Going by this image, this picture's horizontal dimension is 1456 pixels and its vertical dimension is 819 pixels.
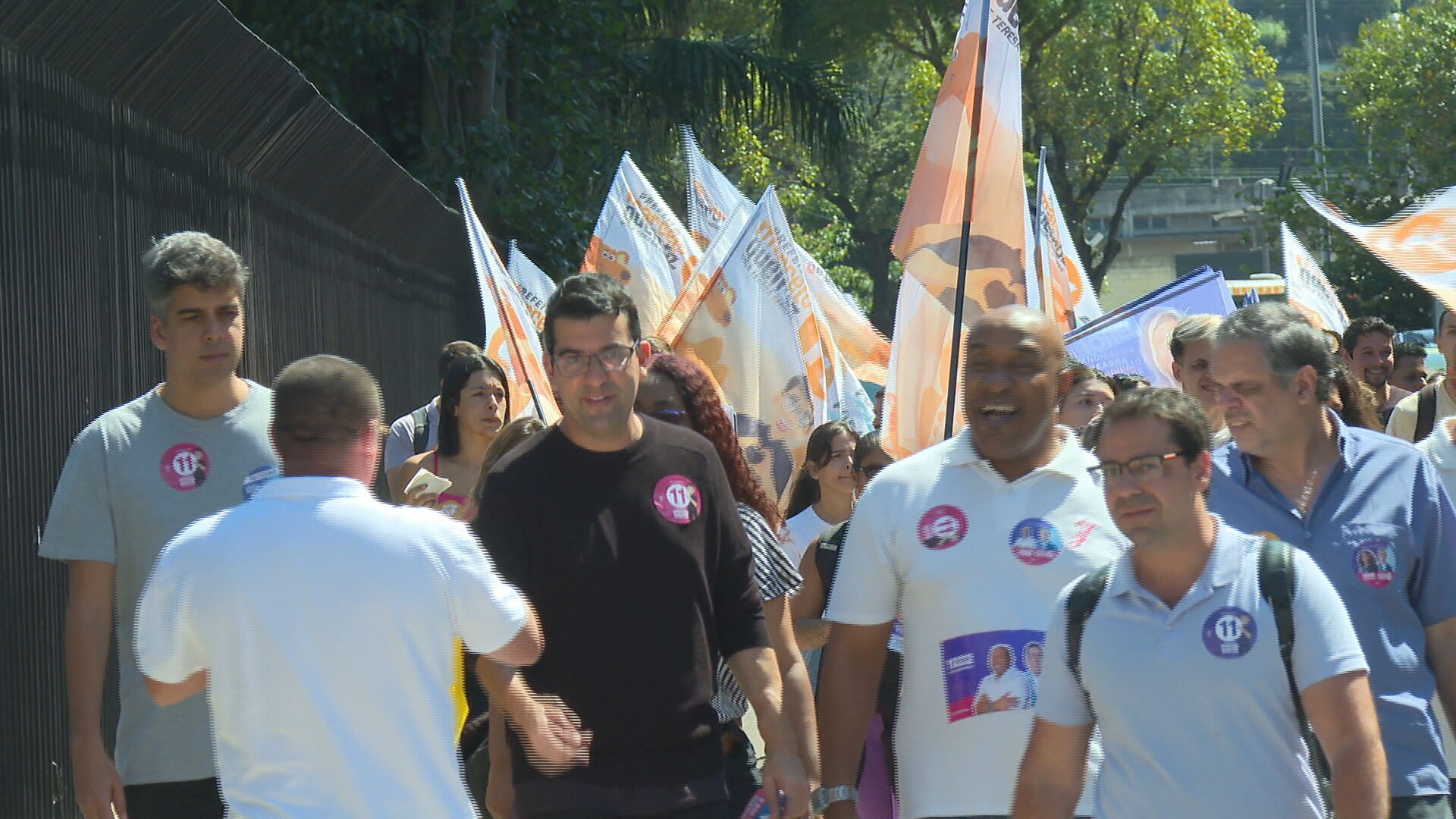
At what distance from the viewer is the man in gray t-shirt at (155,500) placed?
4113 mm

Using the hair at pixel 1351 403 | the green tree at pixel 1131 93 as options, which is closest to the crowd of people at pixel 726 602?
the hair at pixel 1351 403

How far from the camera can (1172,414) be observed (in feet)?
12.1

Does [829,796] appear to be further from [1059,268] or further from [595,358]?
[1059,268]

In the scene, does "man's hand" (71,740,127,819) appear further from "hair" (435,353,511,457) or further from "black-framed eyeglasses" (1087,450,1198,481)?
"hair" (435,353,511,457)

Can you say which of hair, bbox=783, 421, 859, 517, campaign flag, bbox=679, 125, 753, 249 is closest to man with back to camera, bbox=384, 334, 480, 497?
Result: hair, bbox=783, 421, 859, 517

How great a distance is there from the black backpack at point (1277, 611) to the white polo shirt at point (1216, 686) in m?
0.01

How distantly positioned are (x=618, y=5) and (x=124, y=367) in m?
12.1

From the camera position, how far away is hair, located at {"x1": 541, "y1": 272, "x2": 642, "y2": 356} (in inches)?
163

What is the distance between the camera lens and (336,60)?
15336 mm

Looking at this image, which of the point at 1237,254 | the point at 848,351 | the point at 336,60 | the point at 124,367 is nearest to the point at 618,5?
the point at 336,60

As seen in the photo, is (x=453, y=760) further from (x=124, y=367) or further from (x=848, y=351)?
(x=848, y=351)

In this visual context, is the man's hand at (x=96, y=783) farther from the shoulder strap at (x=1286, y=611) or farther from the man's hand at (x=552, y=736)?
the shoulder strap at (x=1286, y=611)

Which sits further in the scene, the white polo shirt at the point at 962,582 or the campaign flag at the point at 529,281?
the campaign flag at the point at 529,281

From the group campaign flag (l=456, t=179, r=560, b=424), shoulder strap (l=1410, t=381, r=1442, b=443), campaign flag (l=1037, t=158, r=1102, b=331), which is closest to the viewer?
shoulder strap (l=1410, t=381, r=1442, b=443)
